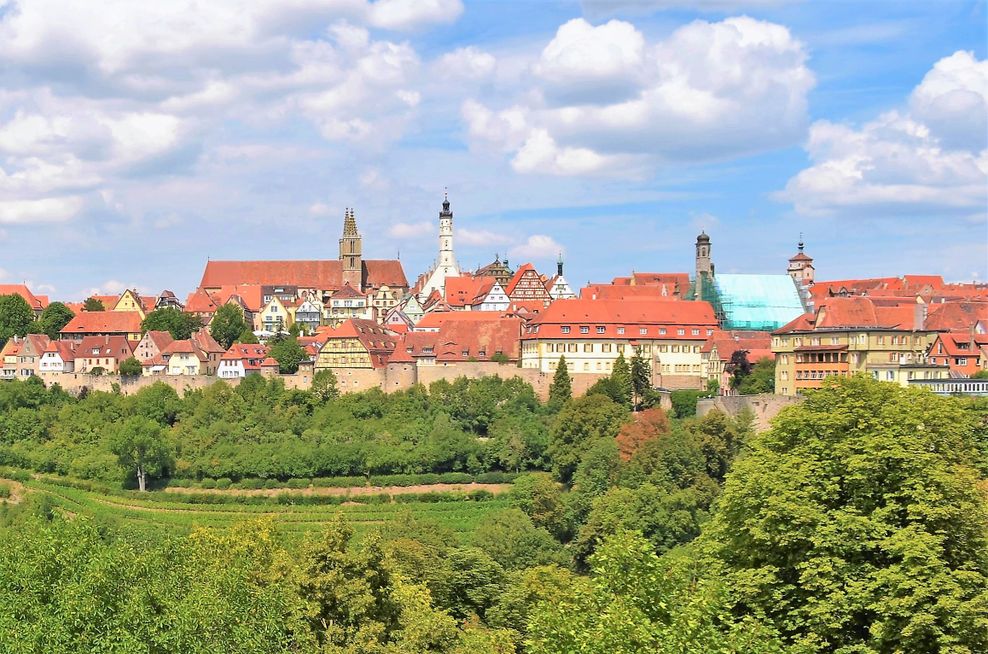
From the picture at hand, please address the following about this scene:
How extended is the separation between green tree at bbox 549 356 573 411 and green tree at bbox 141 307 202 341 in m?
33.3

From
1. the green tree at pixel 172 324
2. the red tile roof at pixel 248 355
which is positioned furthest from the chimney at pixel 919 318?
the green tree at pixel 172 324

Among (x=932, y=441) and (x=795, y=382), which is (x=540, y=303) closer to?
(x=795, y=382)

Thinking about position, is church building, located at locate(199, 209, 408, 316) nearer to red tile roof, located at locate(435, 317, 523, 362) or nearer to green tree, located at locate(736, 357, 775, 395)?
red tile roof, located at locate(435, 317, 523, 362)

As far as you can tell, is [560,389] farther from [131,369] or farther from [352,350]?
[131,369]

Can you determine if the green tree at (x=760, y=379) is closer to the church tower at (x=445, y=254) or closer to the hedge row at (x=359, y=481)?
the hedge row at (x=359, y=481)

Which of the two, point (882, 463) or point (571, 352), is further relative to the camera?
point (571, 352)

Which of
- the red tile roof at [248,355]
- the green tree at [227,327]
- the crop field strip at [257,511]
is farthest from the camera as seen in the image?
the green tree at [227,327]

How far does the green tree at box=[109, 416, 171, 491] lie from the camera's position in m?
73.1

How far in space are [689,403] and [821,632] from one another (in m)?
46.2

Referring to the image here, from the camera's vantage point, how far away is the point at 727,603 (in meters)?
26.5

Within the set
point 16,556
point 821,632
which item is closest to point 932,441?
point 821,632

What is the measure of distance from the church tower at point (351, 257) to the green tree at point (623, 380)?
5075 centimetres

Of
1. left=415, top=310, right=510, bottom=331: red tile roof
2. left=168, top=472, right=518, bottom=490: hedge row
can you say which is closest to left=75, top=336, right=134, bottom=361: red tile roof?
left=415, top=310, right=510, bottom=331: red tile roof

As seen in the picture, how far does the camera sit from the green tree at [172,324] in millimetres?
98250
